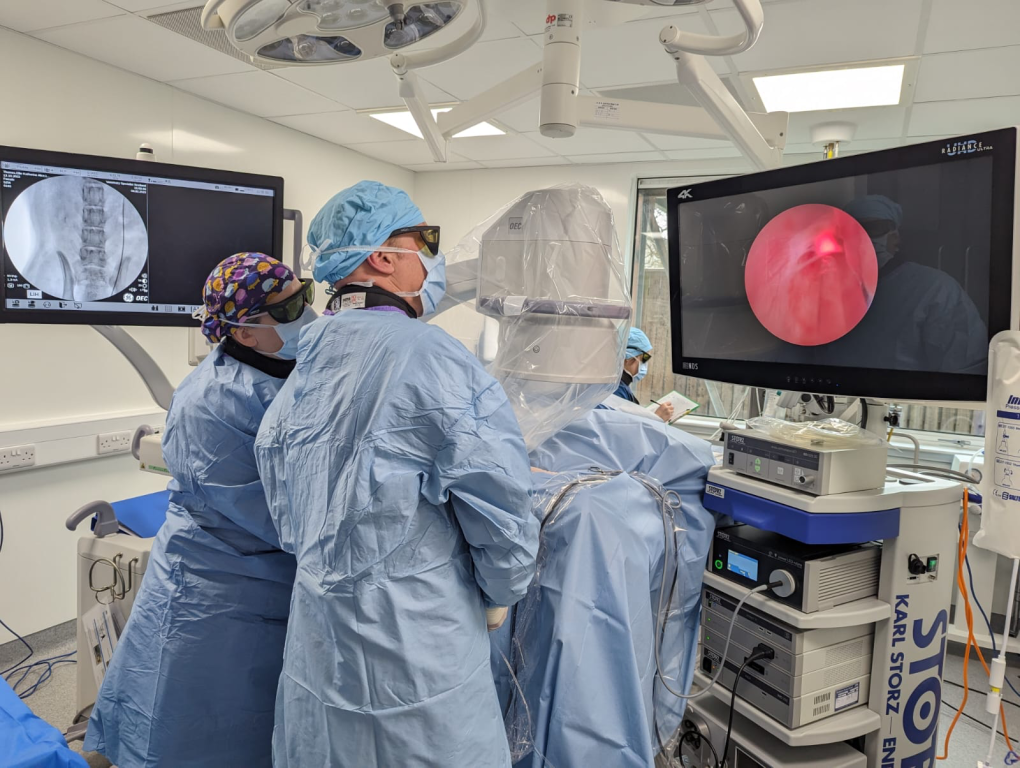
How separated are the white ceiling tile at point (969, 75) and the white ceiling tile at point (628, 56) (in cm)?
82

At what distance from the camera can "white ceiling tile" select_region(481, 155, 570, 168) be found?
4.44 meters

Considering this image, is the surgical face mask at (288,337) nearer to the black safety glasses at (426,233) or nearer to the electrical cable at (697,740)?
the black safety glasses at (426,233)

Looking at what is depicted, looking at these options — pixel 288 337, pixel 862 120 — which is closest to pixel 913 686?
pixel 288 337

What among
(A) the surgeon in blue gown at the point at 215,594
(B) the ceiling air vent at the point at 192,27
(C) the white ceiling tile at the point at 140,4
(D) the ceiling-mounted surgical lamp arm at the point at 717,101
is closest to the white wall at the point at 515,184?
(B) the ceiling air vent at the point at 192,27

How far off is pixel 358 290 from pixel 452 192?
3.94 metres

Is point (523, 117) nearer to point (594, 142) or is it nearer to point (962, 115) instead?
point (594, 142)

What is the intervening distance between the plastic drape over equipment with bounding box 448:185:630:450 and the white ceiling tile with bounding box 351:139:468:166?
3.01 metres

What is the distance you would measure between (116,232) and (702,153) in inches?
123

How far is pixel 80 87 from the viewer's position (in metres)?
2.92

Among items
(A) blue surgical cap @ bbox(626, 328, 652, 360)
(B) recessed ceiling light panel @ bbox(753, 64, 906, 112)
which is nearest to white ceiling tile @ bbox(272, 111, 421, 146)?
(A) blue surgical cap @ bbox(626, 328, 652, 360)

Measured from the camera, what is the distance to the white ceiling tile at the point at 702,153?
4.00 m

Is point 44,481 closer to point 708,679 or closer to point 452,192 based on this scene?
point 708,679

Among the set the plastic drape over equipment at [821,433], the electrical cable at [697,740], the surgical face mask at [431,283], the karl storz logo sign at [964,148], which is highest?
the karl storz logo sign at [964,148]

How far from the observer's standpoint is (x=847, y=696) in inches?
59.0
